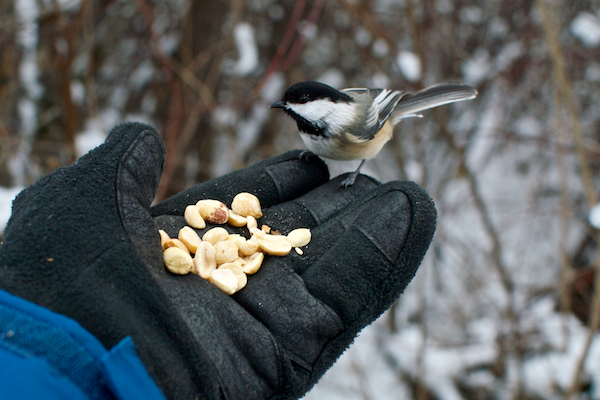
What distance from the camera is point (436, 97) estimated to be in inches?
70.1

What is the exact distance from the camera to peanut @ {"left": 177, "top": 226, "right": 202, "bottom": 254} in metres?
1.20

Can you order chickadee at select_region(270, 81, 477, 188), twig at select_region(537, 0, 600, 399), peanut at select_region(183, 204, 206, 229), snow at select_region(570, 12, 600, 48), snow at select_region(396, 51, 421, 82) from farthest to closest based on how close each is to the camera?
1. snow at select_region(570, 12, 600, 48)
2. snow at select_region(396, 51, 421, 82)
3. twig at select_region(537, 0, 600, 399)
4. chickadee at select_region(270, 81, 477, 188)
5. peanut at select_region(183, 204, 206, 229)

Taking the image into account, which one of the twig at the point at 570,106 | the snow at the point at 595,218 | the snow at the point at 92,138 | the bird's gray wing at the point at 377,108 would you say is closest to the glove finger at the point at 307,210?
the bird's gray wing at the point at 377,108

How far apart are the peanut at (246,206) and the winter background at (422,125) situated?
1313 mm

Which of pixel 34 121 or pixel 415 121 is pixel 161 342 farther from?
pixel 34 121

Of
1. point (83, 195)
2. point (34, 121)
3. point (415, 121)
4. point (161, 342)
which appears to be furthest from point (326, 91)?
point (34, 121)

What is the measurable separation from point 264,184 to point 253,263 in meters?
0.37

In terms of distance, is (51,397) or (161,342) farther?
(161,342)

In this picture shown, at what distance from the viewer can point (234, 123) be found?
3.97 meters

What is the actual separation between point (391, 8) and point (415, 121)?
5.34ft

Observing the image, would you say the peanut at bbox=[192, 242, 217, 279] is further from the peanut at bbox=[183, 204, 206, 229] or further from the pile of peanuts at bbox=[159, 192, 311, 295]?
the peanut at bbox=[183, 204, 206, 229]

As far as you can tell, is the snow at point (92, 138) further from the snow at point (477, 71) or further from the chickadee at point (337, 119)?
the snow at point (477, 71)

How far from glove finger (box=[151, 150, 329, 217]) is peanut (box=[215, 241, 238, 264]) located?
260 millimetres

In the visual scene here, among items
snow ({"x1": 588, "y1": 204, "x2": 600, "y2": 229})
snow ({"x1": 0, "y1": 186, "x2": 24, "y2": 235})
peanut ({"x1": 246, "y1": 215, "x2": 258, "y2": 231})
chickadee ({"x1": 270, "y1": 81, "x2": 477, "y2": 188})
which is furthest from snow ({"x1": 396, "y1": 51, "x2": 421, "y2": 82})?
snow ({"x1": 0, "y1": 186, "x2": 24, "y2": 235})
